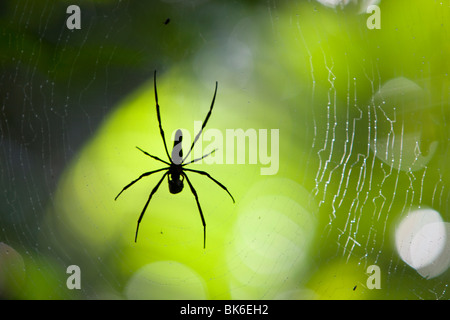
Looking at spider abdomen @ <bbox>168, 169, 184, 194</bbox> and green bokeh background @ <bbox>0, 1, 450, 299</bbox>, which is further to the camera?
spider abdomen @ <bbox>168, 169, 184, 194</bbox>

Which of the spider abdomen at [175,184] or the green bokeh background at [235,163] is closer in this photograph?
the green bokeh background at [235,163]

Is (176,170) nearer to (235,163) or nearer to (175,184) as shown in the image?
(175,184)

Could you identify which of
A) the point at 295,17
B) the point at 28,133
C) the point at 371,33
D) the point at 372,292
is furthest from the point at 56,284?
the point at 371,33

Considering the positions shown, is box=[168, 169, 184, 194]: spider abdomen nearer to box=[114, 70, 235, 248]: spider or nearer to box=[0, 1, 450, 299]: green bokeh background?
box=[114, 70, 235, 248]: spider

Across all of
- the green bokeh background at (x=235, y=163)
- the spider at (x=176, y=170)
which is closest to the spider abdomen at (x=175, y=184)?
the spider at (x=176, y=170)

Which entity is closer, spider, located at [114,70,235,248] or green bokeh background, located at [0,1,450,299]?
green bokeh background, located at [0,1,450,299]

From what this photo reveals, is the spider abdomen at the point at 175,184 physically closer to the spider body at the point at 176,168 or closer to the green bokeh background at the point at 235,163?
the spider body at the point at 176,168

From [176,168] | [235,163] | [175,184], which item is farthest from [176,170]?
[235,163]

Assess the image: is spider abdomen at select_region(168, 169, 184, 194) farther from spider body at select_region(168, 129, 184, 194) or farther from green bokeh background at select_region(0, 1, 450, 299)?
green bokeh background at select_region(0, 1, 450, 299)

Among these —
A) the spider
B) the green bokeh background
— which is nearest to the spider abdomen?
the spider
